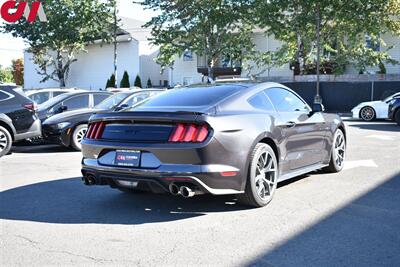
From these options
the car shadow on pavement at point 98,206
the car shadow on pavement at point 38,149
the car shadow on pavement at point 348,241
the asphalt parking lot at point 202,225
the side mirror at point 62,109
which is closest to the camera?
the car shadow on pavement at point 348,241

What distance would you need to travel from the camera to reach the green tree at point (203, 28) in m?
32.4

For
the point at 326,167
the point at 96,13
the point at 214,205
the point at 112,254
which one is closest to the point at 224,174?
the point at 214,205

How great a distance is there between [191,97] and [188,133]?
100 cm

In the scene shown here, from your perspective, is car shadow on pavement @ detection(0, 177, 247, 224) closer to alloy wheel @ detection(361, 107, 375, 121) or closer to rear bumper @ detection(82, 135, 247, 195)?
rear bumper @ detection(82, 135, 247, 195)

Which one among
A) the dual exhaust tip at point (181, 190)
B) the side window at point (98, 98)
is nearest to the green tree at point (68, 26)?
the side window at point (98, 98)

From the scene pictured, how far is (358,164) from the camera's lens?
28.7 feet

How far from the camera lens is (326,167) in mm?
7891

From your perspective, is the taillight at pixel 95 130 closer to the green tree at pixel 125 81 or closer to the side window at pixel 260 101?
the side window at pixel 260 101

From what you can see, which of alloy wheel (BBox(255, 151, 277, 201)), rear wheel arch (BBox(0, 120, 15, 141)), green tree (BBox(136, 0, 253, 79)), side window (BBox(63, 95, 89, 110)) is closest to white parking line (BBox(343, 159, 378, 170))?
alloy wheel (BBox(255, 151, 277, 201))

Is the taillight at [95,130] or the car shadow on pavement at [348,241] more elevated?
the taillight at [95,130]

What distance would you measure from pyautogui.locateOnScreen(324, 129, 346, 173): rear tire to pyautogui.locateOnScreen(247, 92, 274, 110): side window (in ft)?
6.28

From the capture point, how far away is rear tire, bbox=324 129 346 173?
774 cm

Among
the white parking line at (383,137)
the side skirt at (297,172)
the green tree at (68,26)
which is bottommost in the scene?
the white parking line at (383,137)

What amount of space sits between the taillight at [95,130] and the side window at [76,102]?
265 inches
